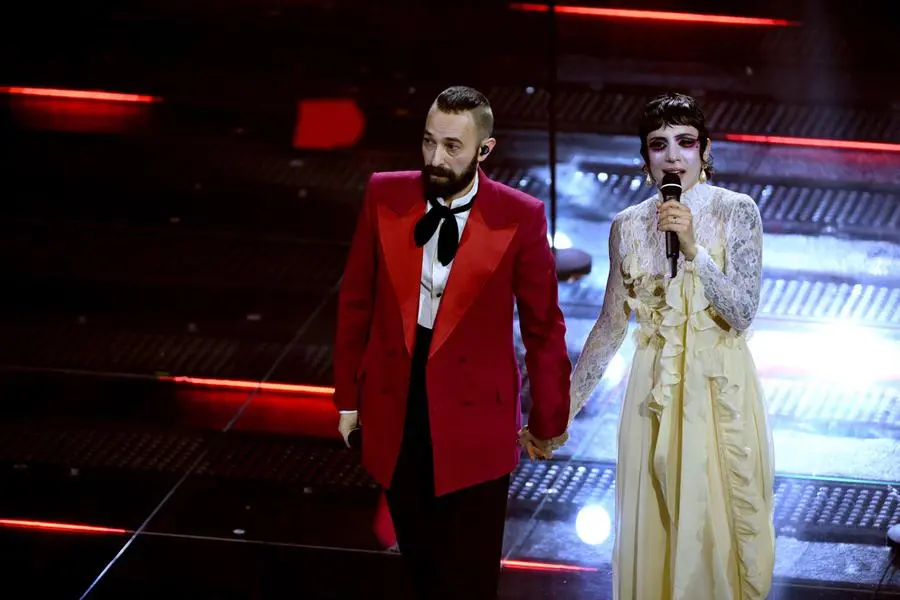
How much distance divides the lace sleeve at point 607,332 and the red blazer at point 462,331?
21cm

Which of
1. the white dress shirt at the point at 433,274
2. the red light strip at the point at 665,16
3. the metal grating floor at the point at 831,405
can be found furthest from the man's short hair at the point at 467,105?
the red light strip at the point at 665,16

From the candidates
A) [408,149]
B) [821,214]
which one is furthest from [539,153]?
[821,214]

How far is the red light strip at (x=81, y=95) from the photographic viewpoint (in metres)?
7.80

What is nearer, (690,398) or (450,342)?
(450,342)

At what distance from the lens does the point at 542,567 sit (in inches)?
180

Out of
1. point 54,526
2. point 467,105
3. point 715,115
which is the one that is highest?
point 715,115

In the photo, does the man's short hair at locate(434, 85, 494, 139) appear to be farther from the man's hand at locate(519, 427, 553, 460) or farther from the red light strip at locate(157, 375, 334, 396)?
the red light strip at locate(157, 375, 334, 396)

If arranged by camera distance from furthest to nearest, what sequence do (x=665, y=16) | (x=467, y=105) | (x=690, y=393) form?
(x=665, y=16)
(x=690, y=393)
(x=467, y=105)

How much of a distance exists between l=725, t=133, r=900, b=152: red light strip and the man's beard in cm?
367

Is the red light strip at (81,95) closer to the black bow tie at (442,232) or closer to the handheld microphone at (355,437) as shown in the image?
the handheld microphone at (355,437)

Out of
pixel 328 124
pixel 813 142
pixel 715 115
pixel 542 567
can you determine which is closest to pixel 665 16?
pixel 715 115

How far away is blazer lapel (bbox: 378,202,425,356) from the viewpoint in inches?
141

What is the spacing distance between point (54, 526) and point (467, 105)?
2.24 m

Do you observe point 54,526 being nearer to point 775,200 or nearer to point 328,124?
point 328,124
